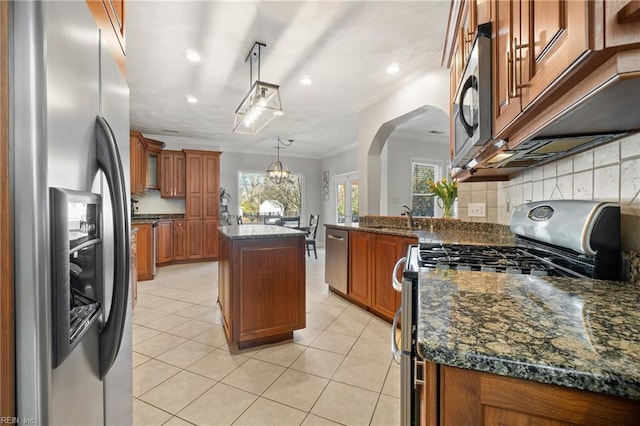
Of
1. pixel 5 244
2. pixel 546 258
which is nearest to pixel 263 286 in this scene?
pixel 546 258

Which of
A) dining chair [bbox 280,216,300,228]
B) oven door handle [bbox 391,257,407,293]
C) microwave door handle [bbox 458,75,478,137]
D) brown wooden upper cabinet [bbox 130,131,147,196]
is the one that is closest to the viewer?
microwave door handle [bbox 458,75,478,137]

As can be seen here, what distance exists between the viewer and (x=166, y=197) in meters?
5.75

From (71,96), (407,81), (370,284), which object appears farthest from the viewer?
(407,81)

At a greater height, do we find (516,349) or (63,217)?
(63,217)

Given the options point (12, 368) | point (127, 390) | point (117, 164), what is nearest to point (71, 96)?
point (117, 164)

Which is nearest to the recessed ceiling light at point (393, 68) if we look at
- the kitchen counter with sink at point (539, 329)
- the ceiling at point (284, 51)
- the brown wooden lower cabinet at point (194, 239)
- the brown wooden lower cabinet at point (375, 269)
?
the ceiling at point (284, 51)

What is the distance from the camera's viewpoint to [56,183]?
0.51 metres

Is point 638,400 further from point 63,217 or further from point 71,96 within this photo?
point 71,96

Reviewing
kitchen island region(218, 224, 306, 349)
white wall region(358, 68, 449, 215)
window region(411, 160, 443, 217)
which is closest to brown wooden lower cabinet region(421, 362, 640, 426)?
kitchen island region(218, 224, 306, 349)

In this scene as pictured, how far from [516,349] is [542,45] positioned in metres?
0.75

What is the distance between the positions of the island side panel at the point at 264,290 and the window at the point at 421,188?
403 centimetres

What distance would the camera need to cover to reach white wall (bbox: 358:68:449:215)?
3.06m

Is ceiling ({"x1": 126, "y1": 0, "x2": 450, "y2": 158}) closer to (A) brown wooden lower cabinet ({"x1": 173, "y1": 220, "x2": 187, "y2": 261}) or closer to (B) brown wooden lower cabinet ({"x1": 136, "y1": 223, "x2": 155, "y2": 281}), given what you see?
(B) brown wooden lower cabinet ({"x1": 136, "y1": 223, "x2": 155, "y2": 281})

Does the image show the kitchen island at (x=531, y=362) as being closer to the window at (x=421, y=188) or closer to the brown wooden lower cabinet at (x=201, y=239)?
the window at (x=421, y=188)
